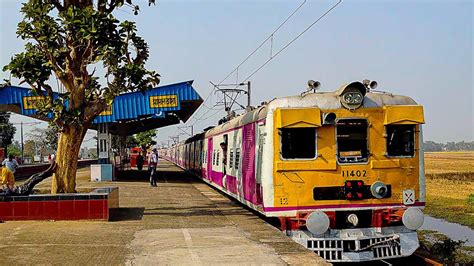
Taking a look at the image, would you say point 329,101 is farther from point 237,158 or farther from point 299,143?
point 237,158

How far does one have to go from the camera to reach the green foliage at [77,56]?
1189 cm

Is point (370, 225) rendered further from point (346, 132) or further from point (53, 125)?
point (53, 125)

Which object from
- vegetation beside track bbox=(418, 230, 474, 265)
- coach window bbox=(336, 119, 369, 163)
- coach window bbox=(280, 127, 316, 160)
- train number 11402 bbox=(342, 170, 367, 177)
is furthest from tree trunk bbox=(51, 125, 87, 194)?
vegetation beside track bbox=(418, 230, 474, 265)

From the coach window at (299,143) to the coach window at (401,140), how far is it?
4.38ft

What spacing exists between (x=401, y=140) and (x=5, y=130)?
64431 mm

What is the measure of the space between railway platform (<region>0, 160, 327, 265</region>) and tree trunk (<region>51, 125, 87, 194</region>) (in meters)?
1.19

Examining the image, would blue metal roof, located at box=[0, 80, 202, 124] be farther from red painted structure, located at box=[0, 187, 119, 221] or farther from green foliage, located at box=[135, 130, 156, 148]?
green foliage, located at box=[135, 130, 156, 148]

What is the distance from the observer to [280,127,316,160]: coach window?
959cm

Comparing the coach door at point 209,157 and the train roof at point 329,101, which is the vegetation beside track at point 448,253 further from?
the coach door at point 209,157

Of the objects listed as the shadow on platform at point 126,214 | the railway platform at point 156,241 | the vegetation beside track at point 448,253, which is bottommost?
the vegetation beside track at point 448,253

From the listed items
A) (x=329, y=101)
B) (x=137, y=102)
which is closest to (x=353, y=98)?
(x=329, y=101)

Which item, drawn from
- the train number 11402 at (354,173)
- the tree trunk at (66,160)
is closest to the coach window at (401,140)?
the train number 11402 at (354,173)

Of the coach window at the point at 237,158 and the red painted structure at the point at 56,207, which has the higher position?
the coach window at the point at 237,158

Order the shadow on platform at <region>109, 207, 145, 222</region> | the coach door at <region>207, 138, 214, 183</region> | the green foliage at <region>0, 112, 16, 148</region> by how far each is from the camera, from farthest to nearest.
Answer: the green foliage at <region>0, 112, 16, 148</region> → the coach door at <region>207, 138, 214, 183</region> → the shadow on platform at <region>109, 207, 145, 222</region>
